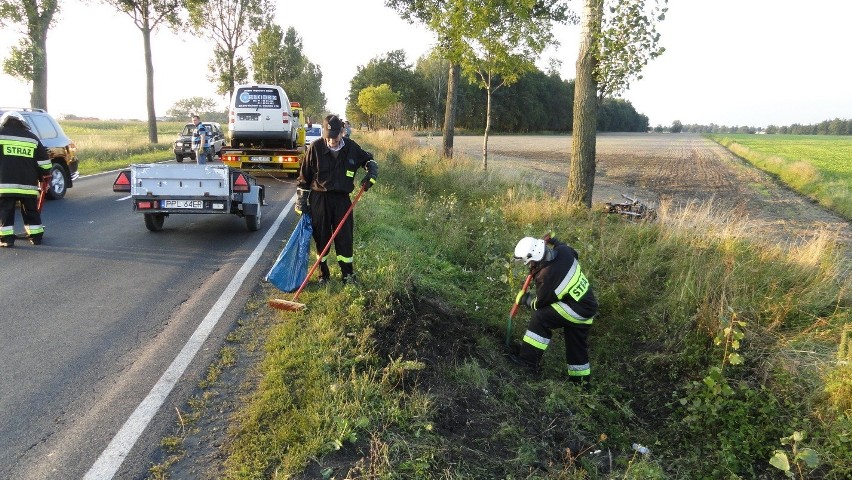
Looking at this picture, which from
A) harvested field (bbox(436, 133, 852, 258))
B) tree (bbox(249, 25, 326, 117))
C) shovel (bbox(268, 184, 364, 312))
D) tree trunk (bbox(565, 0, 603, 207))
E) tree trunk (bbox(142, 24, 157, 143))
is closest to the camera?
shovel (bbox(268, 184, 364, 312))

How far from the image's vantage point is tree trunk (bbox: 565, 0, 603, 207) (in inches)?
344

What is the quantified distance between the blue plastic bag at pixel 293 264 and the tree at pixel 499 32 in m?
10.4

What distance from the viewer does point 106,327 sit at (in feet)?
16.2

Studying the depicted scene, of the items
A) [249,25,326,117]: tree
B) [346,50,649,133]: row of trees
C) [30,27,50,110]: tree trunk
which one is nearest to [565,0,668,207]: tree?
[30,27,50,110]: tree trunk

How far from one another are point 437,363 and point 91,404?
99.3 inches

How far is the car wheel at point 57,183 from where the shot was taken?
11.2 meters

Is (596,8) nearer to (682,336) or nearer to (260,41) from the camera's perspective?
(682,336)

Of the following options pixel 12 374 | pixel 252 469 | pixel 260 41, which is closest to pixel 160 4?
pixel 260 41

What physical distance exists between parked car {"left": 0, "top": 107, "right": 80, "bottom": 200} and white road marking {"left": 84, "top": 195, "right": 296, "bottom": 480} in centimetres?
795

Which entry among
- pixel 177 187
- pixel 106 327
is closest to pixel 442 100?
pixel 177 187

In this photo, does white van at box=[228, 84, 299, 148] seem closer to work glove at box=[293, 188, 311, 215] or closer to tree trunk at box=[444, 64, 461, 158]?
tree trunk at box=[444, 64, 461, 158]

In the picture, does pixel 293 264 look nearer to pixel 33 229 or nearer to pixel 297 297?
pixel 297 297

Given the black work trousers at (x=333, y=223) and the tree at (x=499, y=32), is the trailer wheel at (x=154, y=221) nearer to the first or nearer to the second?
the black work trousers at (x=333, y=223)

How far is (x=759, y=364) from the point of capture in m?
4.78
